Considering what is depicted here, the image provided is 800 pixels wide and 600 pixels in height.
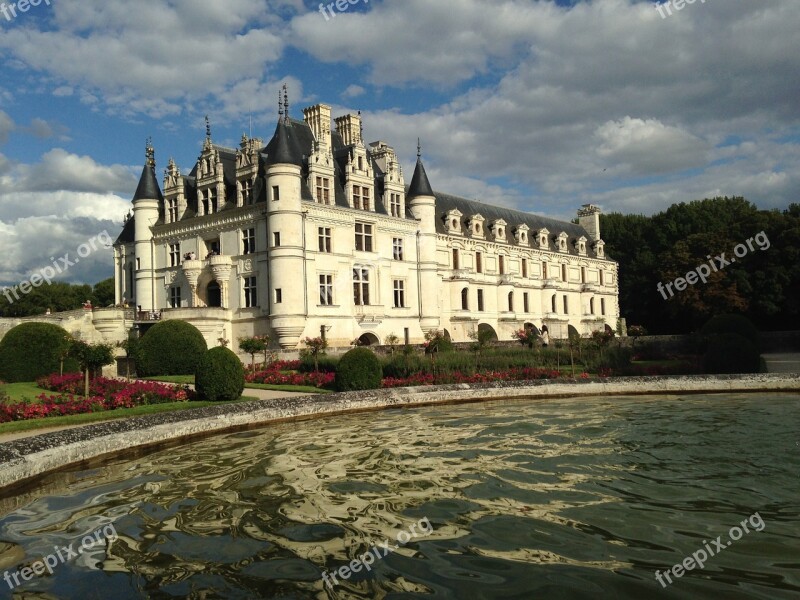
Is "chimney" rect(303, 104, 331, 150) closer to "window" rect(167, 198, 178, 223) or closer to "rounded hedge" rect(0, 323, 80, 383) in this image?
"window" rect(167, 198, 178, 223)

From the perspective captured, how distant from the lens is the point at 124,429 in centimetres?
1185

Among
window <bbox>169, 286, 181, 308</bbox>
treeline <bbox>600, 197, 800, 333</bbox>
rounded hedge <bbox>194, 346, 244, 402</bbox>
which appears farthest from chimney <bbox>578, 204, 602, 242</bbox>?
rounded hedge <bbox>194, 346, 244, 402</bbox>

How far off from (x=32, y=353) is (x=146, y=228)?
57.2 feet

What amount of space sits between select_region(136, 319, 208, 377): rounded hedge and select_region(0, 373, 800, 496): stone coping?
11.1 m

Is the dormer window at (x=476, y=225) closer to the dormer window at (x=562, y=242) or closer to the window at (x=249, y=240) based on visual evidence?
the dormer window at (x=562, y=242)

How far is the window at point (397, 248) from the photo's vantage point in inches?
1538

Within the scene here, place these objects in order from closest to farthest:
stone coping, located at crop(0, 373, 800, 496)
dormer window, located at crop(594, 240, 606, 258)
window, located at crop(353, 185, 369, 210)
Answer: stone coping, located at crop(0, 373, 800, 496) < window, located at crop(353, 185, 369, 210) < dormer window, located at crop(594, 240, 606, 258)

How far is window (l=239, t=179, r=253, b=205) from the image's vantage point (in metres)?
35.4

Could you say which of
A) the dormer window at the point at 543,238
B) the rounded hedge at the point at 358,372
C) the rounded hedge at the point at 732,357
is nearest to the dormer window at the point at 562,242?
the dormer window at the point at 543,238

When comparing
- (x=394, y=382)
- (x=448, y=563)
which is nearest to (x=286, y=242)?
(x=394, y=382)

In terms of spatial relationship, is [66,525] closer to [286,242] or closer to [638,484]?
[638,484]

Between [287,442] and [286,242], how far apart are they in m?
21.9

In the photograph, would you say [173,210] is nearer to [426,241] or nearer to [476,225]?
[426,241]

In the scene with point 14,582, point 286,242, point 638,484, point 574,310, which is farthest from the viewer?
point 574,310
